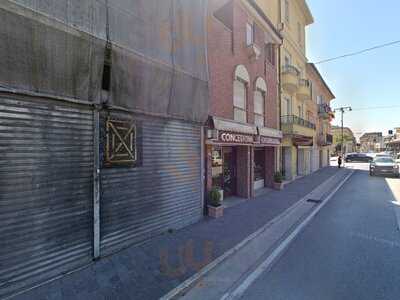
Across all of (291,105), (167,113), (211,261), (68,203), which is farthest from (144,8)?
(291,105)

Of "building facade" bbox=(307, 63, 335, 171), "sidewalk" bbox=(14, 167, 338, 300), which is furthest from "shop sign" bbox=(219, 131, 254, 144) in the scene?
"building facade" bbox=(307, 63, 335, 171)

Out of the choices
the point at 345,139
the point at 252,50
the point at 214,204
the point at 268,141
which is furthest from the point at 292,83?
the point at 345,139

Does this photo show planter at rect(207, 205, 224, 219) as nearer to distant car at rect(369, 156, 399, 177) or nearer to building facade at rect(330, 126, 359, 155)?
distant car at rect(369, 156, 399, 177)

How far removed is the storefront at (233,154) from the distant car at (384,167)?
41.6 feet

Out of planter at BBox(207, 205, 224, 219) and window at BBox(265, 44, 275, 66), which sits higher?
window at BBox(265, 44, 275, 66)

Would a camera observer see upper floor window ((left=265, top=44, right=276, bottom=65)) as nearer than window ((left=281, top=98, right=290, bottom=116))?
Yes

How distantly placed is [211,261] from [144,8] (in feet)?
18.3

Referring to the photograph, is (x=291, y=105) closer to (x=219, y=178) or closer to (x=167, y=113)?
(x=219, y=178)

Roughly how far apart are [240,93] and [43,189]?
8189mm

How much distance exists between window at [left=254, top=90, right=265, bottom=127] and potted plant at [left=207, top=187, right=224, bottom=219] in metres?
4.99

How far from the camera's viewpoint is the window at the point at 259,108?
38.3 ft

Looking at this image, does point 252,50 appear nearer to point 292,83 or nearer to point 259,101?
point 259,101

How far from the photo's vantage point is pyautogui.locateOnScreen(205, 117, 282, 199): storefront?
7.97m

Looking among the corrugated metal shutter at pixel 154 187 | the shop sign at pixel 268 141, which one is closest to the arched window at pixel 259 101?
the shop sign at pixel 268 141
